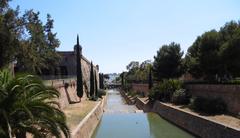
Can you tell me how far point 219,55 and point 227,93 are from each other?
1001 cm

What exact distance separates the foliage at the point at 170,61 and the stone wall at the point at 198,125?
19742 millimetres

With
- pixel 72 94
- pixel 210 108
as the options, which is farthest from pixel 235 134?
pixel 72 94

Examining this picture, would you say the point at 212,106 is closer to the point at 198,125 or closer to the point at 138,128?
the point at 198,125

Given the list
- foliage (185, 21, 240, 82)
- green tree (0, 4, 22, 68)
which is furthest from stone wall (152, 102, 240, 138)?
green tree (0, 4, 22, 68)

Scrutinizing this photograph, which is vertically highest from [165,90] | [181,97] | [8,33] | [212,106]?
[8,33]

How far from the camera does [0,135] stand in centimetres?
1105

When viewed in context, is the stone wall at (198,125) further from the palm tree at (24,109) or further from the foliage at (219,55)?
the palm tree at (24,109)

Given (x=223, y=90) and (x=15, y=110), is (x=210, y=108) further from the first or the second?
(x=15, y=110)

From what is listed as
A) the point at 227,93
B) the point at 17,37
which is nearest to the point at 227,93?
the point at 227,93

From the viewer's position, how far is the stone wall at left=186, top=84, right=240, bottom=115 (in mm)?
27609

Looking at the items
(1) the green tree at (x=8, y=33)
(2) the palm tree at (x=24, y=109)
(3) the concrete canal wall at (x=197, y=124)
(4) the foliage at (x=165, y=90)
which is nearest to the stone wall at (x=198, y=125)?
(3) the concrete canal wall at (x=197, y=124)

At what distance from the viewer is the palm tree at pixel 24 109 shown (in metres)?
11.9

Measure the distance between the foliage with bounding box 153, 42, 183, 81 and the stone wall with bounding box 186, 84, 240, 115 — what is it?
2174 cm

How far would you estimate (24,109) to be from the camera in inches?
470
